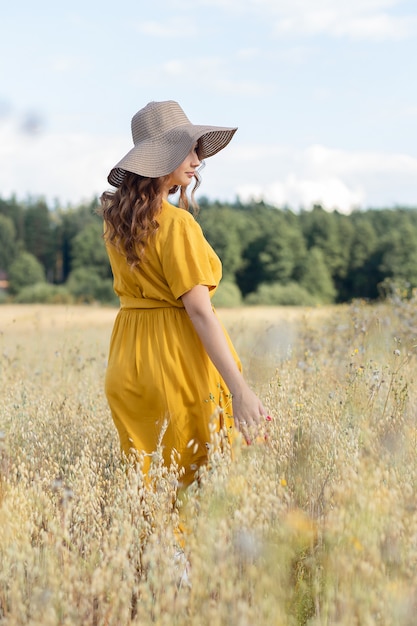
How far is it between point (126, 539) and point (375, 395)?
176 centimetres

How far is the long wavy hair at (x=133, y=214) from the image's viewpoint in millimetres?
2709

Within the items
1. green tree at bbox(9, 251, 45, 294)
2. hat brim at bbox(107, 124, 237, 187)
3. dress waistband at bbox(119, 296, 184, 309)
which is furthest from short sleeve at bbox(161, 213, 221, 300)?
green tree at bbox(9, 251, 45, 294)

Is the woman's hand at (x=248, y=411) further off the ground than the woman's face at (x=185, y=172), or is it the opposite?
the woman's face at (x=185, y=172)

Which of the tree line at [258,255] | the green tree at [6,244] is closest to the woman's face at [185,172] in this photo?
the tree line at [258,255]

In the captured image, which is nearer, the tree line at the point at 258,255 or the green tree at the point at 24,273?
the tree line at the point at 258,255

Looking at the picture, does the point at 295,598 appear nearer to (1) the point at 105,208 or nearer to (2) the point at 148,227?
(2) the point at 148,227

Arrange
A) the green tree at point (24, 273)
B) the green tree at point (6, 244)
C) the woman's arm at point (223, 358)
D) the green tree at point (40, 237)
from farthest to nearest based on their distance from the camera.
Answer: the green tree at point (40, 237), the green tree at point (6, 244), the green tree at point (24, 273), the woman's arm at point (223, 358)

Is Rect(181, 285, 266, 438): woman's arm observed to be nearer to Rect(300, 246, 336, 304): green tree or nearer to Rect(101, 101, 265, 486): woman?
Rect(101, 101, 265, 486): woman

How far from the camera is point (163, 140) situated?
2916 millimetres

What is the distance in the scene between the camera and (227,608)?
6.47 ft

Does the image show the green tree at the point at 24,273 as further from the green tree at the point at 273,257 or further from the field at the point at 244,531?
the field at the point at 244,531

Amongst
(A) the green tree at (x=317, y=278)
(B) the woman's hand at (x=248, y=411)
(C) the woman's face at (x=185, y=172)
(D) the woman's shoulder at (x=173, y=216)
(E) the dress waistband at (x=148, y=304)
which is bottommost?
(A) the green tree at (x=317, y=278)

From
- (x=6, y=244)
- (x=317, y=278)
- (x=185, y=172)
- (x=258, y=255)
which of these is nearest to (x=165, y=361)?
(x=185, y=172)

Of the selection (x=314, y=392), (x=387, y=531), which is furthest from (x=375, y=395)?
(x=387, y=531)
